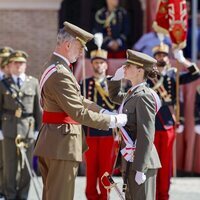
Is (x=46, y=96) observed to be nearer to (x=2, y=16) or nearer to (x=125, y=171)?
(x=125, y=171)

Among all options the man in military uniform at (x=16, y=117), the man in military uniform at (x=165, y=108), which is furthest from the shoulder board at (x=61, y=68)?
the man in military uniform at (x=16, y=117)

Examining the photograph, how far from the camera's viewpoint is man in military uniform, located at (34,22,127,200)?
6.17 meters

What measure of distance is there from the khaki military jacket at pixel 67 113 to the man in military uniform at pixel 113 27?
571 centimetres

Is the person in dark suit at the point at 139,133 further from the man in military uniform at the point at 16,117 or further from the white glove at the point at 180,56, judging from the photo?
the man in military uniform at the point at 16,117

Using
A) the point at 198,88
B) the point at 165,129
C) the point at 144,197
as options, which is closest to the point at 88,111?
the point at 144,197

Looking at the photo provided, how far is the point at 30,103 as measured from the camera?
9.12m

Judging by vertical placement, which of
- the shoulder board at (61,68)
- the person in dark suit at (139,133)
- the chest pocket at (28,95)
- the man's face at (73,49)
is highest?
the man's face at (73,49)

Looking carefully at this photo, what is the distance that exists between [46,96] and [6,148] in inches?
116

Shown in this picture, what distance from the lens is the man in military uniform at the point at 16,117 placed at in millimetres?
9031

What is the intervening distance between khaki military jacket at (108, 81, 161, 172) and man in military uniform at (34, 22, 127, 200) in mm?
146

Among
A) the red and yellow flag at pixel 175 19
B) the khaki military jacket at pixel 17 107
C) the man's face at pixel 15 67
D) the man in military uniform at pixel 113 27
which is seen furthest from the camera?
the man in military uniform at pixel 113 27

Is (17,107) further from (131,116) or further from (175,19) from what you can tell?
(131,116)

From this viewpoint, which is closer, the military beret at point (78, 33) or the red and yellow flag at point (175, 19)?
the military beret at point (78, 33)

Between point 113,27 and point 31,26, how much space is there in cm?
167
